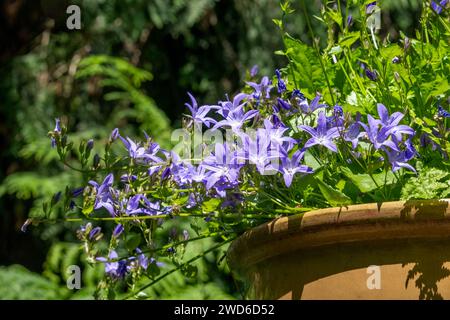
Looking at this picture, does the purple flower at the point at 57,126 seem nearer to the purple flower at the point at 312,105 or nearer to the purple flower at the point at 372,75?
the purple flower at the point at 312,105

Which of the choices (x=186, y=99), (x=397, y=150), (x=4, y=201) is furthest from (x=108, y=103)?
(x=397, y=150)

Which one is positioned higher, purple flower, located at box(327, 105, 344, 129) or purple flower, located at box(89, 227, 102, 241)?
purple flower, located at box(327, 105, 344, 129)

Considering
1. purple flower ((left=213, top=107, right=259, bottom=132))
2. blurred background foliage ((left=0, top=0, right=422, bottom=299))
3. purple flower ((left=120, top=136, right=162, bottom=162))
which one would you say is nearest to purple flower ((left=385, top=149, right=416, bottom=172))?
purple flower ((left=213, top=107, right=259, bottom=132))

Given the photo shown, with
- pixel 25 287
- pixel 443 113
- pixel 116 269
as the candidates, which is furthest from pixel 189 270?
pixel 25 287

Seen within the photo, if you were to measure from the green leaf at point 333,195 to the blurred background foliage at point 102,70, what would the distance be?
2.15 m

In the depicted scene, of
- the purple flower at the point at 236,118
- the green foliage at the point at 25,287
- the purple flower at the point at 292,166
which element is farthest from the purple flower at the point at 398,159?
the green foliage at the point at 25,287

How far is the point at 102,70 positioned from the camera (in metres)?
3.31

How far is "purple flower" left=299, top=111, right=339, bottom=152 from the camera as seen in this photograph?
983mm

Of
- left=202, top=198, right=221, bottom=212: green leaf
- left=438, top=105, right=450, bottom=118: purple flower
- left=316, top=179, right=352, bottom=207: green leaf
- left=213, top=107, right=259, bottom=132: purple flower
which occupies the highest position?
left=213, top=107, right=259, bottom=132: purple flower

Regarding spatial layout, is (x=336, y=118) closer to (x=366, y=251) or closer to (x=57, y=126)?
(x=366, y=251)

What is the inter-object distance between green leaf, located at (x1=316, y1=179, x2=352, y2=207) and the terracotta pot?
2 cm

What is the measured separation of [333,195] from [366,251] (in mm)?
88

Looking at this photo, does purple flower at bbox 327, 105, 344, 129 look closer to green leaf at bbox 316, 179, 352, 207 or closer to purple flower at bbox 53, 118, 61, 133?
green leaf at bbox 316, 179, 352, 207
